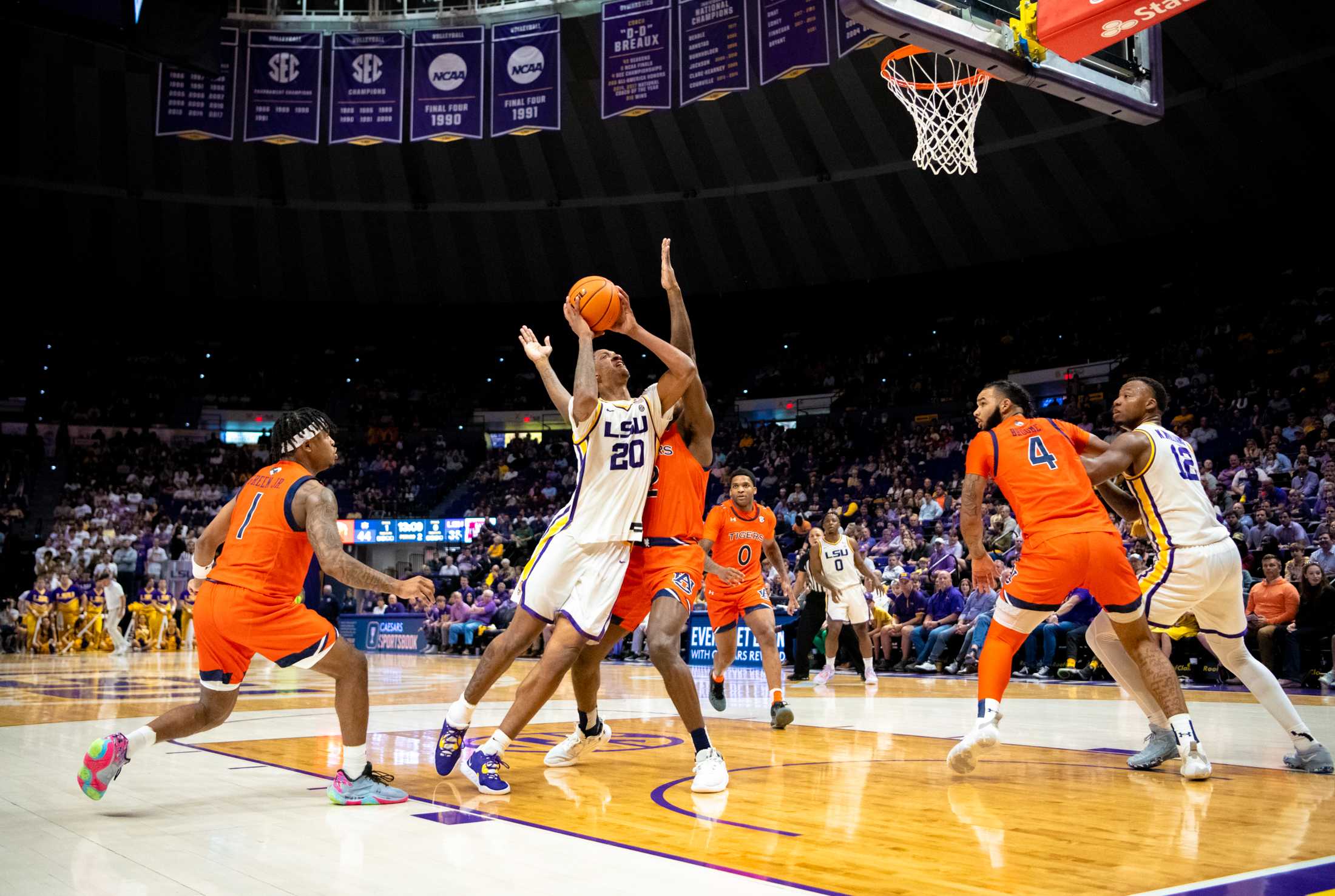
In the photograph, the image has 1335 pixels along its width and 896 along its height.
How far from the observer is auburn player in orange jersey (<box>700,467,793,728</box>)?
8.34 metres

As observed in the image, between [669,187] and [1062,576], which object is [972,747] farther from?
[669,187]

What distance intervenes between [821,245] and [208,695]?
26.4m

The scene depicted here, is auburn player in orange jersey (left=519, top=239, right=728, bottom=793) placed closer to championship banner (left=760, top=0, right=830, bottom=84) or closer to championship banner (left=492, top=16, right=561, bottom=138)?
championship banner (left=760, top=0, right=830, bottom=84)

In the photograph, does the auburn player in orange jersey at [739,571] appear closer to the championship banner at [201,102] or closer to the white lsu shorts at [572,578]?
the white lsu shorts at [572,578]

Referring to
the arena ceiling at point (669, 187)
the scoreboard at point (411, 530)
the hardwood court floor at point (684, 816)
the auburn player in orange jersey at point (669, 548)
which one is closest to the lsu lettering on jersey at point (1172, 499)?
the hardwood court floor at point (684, 816)

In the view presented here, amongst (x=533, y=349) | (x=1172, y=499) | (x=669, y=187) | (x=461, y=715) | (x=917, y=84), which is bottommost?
(x=461, y=715)

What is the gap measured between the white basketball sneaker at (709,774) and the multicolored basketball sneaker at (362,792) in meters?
1.27

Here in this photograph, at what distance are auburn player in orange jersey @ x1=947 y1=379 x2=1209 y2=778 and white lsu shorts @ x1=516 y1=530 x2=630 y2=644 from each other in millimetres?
1744

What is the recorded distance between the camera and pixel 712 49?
54.7 ft

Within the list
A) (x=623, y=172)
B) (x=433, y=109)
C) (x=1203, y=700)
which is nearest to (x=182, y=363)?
(x=623, y=172)

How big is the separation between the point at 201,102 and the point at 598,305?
16126 millimetres

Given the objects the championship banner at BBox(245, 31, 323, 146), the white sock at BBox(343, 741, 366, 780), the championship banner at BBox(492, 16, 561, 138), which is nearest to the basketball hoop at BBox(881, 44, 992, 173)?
the championship banner at BBox(492, 16, 561, 138)

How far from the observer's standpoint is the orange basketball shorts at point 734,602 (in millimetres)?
8445

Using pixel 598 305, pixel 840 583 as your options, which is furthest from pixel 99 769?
pixel 840 583
